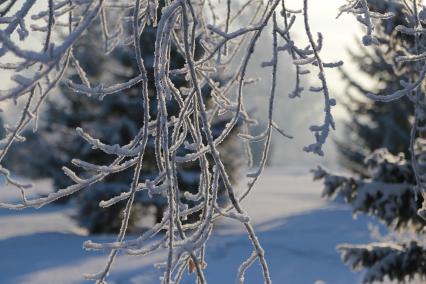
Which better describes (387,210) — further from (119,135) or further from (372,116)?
(372,116)

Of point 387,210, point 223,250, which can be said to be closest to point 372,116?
point 223,250

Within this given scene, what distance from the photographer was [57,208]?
16.1 m

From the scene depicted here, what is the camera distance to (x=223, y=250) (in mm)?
9180

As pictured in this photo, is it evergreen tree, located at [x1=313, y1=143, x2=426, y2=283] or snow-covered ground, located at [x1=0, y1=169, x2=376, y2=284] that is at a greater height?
evergreen tree, located at [x1=313, y1=143, x2=426, y2=283]

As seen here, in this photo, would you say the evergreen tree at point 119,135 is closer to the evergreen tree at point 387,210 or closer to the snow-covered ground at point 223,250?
the snow-covered ground at point 223,250

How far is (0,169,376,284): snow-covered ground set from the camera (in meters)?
7.67

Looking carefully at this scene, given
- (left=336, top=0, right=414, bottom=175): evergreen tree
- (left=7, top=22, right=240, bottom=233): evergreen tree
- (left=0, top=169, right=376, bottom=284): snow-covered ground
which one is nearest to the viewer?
(left=0, top=169, right=376, bottom=284): snow-covered ground

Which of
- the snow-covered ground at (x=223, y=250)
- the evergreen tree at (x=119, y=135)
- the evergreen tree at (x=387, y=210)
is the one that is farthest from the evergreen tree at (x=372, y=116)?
the evergreen tree at (x=387, y=210)

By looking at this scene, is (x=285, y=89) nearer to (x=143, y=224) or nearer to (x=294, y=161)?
(x=294, y=161)

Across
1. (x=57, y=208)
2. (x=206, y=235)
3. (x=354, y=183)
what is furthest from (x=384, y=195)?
(x=57, y=208)

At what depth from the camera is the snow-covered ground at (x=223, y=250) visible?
767 cm

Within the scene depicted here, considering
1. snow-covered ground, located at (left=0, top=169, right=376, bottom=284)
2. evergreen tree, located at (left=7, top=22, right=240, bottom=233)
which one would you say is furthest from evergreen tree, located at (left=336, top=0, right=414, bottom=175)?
evergreen tree, located at (left=7, top=22, right=240, bottom=233)

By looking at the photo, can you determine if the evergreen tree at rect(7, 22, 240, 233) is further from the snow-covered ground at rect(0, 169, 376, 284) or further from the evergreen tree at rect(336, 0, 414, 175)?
the evergreen tree at rect(336, 0, 414, 175)

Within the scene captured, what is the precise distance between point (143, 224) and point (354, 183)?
8254mm
